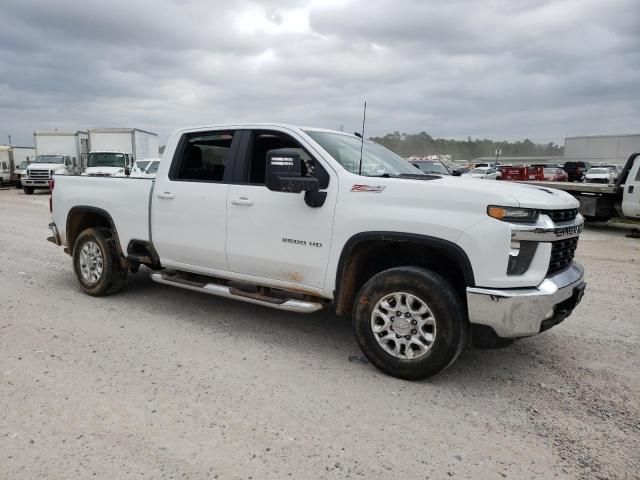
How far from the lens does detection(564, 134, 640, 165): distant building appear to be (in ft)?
213

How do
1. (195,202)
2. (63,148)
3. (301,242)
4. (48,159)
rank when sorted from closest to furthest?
1. (301,242)
2. (195,202)
3. (48,159)
4. (63,148)

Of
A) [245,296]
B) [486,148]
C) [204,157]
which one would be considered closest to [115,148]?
[204,157]

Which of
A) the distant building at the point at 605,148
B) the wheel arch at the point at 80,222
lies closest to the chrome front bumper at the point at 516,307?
the wheel arch at the point at 80,222

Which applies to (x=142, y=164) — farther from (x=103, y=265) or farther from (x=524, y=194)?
(x=524, y=194)

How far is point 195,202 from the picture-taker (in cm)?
484

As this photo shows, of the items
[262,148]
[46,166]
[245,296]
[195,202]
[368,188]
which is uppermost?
[262,148]

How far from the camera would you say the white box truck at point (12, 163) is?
2964 centimetres

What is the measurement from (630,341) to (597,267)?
3874mm

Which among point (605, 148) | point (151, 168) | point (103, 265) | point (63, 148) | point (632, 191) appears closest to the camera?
point (103, 265)

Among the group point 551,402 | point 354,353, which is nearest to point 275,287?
point 354,353

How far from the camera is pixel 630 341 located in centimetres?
466

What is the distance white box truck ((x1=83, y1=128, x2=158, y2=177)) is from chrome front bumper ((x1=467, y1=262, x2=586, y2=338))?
20536 millimetres

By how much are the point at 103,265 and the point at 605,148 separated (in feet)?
243

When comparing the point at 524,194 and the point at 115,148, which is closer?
the point at 524,194
